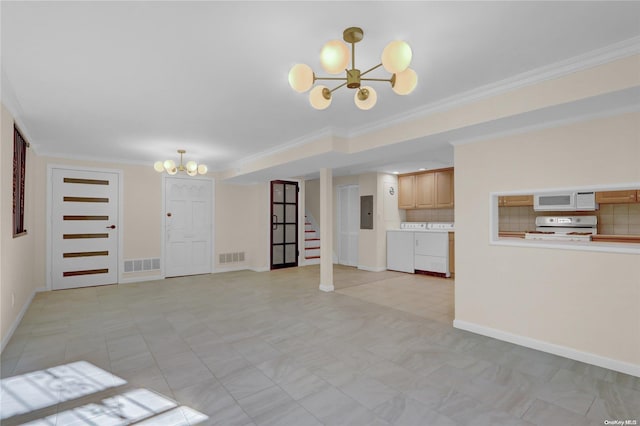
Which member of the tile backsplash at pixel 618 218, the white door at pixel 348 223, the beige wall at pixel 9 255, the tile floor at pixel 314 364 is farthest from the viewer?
the white door at pixel 348 223

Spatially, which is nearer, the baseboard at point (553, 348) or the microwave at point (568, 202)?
the baseboard at point (553, 348)

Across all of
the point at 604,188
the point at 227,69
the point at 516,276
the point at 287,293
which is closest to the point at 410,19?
the point at 227,69

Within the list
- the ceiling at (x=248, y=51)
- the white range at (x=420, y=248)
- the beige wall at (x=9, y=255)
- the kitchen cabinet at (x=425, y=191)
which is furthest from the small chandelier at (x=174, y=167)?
the kitchen cabinet at (x=425, y=191)

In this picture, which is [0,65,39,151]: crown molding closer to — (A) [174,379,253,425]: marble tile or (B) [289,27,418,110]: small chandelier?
(B) [289,27,418,110]: small chandelier

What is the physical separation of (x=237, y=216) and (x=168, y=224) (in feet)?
5.27

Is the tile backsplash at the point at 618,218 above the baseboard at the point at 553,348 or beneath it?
above

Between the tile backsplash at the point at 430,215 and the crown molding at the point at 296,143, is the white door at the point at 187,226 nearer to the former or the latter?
the crown molding at the point at 296,143

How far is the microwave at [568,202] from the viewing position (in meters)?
5.03

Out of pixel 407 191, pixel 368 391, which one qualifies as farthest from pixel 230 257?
pixel 368 391

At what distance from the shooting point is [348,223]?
27.0 feet

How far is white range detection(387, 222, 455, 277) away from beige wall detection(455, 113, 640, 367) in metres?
2.99

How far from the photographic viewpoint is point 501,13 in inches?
73.4

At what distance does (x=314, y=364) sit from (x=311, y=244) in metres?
6.22

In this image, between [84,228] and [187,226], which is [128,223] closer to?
[84,228]
